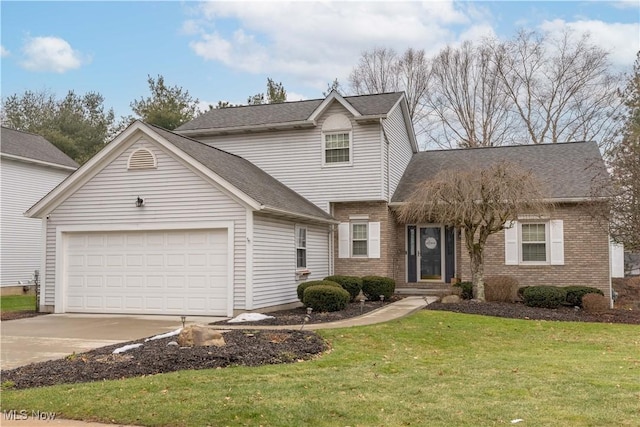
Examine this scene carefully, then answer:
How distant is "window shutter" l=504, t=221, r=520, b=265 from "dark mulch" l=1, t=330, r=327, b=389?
11.2 m

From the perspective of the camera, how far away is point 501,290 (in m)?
18.1

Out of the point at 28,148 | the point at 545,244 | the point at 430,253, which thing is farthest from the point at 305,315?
the point at 28,148

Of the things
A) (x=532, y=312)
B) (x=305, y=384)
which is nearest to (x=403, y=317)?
(x=532, y=312)

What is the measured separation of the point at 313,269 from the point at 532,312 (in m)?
6.88

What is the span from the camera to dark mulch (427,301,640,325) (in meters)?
14.9

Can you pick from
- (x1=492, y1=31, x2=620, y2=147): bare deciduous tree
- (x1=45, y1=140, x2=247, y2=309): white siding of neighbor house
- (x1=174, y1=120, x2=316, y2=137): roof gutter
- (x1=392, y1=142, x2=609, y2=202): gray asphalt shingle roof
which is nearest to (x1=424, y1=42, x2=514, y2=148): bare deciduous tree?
(x1=492, y1=31, x2=620, y2=147): bare deciduous tree

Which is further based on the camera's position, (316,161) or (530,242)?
(316,161)

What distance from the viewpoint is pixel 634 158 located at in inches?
675

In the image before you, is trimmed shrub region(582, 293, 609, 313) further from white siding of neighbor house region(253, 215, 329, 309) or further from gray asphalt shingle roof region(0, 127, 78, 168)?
gray asphalt shingle roof region(0, 127, 78, 168)

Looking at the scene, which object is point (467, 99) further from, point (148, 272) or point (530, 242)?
point (148, 272)

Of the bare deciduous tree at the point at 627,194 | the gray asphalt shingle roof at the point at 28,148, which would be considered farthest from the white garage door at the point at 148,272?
the bare deciduous tree at the point at 627,194

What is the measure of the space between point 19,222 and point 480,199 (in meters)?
19.3

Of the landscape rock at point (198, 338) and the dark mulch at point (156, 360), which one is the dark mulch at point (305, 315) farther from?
the landscape rock at point (198, 338)

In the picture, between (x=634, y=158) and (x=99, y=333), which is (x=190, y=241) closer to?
(x=99, y=333)
